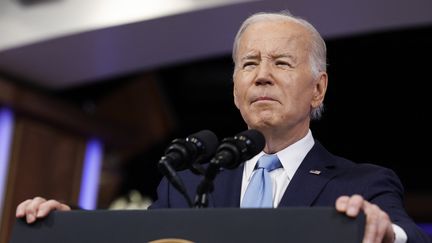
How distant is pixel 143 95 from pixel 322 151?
4356 mm

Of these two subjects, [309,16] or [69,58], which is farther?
[69,58]

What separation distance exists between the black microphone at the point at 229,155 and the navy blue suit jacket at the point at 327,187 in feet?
0.81

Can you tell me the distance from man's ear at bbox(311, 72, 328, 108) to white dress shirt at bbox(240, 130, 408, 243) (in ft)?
0.35

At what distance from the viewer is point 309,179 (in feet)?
6.47

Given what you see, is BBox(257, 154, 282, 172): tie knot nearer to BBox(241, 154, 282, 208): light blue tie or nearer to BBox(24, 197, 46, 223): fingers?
BBox(241, 154, 282, 208): light blue tie

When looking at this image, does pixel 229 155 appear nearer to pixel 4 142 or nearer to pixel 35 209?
pixel 35 209

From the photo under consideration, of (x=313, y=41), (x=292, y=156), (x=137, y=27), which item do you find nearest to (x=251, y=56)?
(x=313, y=41)

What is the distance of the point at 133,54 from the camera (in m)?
4.62

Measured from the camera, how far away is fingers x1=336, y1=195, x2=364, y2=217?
147 cm

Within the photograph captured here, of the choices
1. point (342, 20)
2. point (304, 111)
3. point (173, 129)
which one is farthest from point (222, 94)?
point (304, 111)

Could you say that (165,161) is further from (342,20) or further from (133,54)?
(133,54)

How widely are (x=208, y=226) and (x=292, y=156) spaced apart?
0.60 meters

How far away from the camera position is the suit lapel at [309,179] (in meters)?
1.93

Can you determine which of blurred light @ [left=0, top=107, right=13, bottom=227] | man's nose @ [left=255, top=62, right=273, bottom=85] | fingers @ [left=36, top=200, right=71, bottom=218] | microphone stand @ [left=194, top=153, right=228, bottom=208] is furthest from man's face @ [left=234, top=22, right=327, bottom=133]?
blurred light @ [left=0, top=107, right=13, bottom=227]
